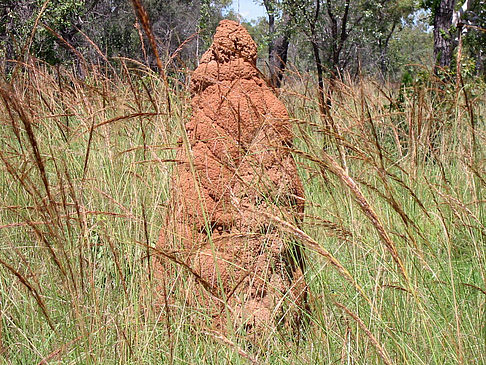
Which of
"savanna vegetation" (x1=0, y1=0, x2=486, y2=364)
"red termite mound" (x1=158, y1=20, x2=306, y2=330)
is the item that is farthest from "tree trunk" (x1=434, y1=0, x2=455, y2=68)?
"red termite mound" (x1=158, y1=20, x2=306, y2=330)

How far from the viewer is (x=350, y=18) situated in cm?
1590

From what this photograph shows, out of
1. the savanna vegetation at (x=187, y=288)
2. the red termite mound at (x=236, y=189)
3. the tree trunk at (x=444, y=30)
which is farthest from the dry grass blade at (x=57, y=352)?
the tree trunk at (x=444, y=30)

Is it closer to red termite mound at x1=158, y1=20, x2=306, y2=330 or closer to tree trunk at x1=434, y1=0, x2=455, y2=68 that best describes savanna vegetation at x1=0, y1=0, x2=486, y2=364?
red termite mound at x1=158, y1=20, x2=306, y2=330

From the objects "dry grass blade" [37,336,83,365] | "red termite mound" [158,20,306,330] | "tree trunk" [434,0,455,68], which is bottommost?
"dry grass blade" [37,336,83,365]

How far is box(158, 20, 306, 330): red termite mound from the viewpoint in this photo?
2107 millimetres

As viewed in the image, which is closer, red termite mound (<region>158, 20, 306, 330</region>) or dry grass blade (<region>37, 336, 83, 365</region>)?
dry grass blade (<region>37, 336, 83, 365</region>)

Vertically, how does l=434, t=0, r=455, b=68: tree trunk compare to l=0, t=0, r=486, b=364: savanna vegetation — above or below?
above

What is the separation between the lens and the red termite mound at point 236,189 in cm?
211

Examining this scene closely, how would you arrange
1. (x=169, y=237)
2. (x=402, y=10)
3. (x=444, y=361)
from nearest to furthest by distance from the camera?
(x=444, y=361), (x=169, y=237), (x=402, y=10)

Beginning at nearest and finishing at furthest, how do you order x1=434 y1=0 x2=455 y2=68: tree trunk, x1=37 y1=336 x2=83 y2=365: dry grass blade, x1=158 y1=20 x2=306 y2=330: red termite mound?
1. x1=37 y1=336 x2=83 y2=365: dry grass blade
2. x1=158 y1=20 x2=306 y2=330: red termite mound
3. x1=434 y1=0 x2=455 y2=68: tree trunk

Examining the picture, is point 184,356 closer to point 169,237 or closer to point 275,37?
point 169,237

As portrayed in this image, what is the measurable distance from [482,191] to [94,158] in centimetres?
206

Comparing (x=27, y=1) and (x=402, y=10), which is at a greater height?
(x=402, y=10)

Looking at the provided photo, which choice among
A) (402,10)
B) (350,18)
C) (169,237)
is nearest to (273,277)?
(169,237)
